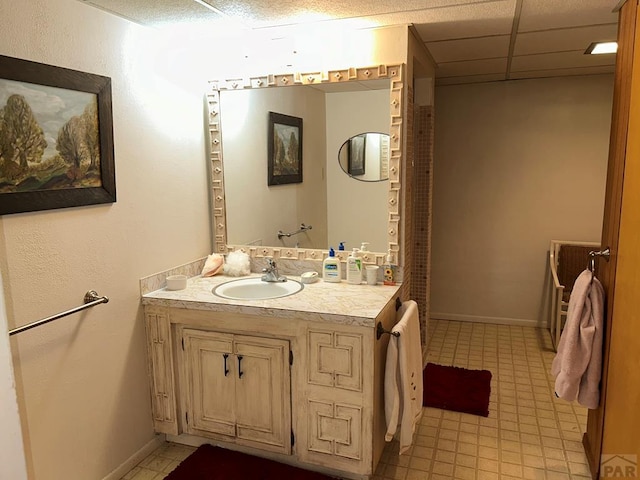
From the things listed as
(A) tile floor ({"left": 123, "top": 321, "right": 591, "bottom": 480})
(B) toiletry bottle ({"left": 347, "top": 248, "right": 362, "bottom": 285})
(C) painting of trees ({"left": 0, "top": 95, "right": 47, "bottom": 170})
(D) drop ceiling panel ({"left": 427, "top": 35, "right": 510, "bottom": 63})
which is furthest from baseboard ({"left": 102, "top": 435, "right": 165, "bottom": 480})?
(D) drop ceiling panel ({"left": 427, "top": 35, "right": 510, "bottom": 63})

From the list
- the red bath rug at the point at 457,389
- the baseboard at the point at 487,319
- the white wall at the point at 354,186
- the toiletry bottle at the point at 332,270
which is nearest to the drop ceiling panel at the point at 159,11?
the white wall at the point at 354,186

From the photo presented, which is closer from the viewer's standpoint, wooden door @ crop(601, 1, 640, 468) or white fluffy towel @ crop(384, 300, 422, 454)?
wooden door @ crop(601, 1, 640, 468)

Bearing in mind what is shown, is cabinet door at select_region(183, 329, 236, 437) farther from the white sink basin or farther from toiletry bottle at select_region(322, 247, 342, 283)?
toiletry bottle at select_region(322, 247, 342, 283)

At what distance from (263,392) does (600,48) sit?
110 inches

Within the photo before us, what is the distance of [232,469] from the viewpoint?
2320mm

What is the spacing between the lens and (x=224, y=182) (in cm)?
288

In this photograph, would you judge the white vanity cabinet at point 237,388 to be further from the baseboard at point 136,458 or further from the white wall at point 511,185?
the white wall at point 511,185

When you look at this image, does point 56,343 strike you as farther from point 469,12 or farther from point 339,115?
point 469,12

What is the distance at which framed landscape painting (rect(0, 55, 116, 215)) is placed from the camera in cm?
172

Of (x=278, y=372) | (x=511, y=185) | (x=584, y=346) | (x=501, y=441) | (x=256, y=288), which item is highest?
(x=511, y=185)

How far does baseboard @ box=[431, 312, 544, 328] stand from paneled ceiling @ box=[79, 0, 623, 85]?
7.41ft

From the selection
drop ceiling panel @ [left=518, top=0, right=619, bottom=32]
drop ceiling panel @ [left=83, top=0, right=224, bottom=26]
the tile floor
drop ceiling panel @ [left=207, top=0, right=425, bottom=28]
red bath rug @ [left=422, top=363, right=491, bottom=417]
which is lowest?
the tile floor

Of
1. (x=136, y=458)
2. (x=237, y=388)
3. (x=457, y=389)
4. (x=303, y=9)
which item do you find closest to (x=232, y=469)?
(x=237, y=388)

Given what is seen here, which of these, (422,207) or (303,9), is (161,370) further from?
(422,207)
